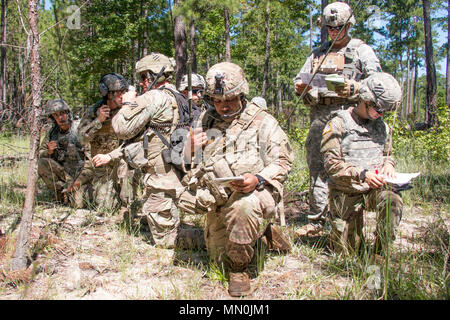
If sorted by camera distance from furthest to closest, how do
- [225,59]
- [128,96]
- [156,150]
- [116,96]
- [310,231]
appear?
1. [225,59]
2. [116,96]
3. [128,96]
4. [310,231]
5. [156,150]

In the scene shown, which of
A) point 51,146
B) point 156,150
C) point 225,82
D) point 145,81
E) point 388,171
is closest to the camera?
point 225,82

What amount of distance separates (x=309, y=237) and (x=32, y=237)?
10.1 ft

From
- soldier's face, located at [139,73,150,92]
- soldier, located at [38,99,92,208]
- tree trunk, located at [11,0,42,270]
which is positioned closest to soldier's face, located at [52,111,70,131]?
soldier, located at [38,99,92,208]

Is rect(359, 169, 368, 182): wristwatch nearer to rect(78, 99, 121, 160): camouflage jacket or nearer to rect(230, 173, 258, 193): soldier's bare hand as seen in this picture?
rect(230, 173, 258, 193): soldier's bare hand

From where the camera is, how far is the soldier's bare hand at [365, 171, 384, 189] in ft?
10.2

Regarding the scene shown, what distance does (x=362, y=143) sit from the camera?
11.4 feet

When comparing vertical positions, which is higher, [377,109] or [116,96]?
[116,96]

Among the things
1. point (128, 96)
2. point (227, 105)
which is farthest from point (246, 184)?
point (128, 96)

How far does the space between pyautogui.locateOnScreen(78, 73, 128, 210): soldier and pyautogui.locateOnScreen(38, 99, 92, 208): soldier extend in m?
0.21

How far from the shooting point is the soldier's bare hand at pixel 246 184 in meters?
2.90

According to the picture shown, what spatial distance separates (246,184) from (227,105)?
79 centimetres

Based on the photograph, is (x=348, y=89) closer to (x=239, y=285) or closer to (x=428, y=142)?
(x=239, y=285)

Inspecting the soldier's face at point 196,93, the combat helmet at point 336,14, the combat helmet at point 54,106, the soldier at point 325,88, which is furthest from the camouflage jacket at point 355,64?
the combat helmet at point 54,106

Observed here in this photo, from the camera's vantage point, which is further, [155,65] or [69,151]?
[69,151]
